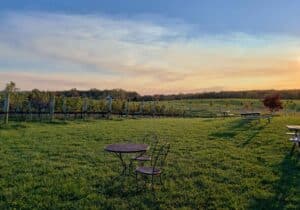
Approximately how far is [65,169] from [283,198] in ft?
14.2

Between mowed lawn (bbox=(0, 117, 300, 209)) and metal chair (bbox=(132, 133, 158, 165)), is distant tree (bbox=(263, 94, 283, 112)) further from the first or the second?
metal chair (bbox=(132, 133, 158, 165))

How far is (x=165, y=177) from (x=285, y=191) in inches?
88.0

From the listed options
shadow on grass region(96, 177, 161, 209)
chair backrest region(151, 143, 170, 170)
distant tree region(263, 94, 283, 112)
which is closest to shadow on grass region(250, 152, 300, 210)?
shadow on grass region(96, 177, 161, 209)

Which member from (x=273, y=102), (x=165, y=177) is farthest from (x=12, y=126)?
(x=273, y=102)

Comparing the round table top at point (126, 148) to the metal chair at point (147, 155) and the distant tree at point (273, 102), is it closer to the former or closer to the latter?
the metal chair at point (147, 155)

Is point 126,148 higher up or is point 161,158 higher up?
point 126,148

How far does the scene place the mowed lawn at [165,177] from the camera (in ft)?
17.9

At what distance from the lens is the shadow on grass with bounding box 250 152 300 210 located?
550cm

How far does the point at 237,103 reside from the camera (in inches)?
2046

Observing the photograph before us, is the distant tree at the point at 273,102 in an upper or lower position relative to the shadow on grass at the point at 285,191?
Result: upper

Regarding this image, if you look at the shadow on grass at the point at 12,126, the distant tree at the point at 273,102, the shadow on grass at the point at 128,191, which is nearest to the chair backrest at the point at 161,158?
the shadow on grass at the point at 128,191

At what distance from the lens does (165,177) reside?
6.87 meters

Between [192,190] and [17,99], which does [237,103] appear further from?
[192,190]

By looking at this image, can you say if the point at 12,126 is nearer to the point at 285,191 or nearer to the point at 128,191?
the point at 128,191
